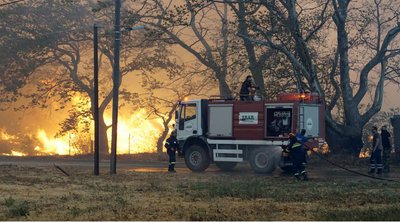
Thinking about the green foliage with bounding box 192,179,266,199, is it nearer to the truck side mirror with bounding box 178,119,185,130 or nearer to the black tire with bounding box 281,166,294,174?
the black tire with bounding box 281,166,294,174

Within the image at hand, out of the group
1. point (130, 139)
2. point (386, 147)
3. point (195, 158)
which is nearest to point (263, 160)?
point (195, 158)

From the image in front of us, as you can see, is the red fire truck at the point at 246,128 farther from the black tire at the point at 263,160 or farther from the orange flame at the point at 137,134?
the orange flame at the point at 137,134

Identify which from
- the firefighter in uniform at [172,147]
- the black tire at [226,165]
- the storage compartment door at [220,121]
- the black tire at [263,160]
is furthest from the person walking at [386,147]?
the firefighter in uniform at [172,147]

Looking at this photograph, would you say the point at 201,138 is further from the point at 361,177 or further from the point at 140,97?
the point at 140,97

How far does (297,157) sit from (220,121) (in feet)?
14.8

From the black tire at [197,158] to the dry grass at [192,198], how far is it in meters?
2.19

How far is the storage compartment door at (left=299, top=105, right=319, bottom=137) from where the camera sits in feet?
74.2

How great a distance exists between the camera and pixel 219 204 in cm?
1392

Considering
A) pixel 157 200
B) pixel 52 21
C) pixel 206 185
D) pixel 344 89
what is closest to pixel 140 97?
pixel 52 21

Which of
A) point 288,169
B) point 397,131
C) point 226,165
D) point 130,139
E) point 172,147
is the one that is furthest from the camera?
point 130,139

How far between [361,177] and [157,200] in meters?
9.60

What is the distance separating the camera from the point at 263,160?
76.4ft

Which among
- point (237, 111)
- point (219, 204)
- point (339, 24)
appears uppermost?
point (339, 24)

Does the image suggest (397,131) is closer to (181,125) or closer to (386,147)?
(386,147)
